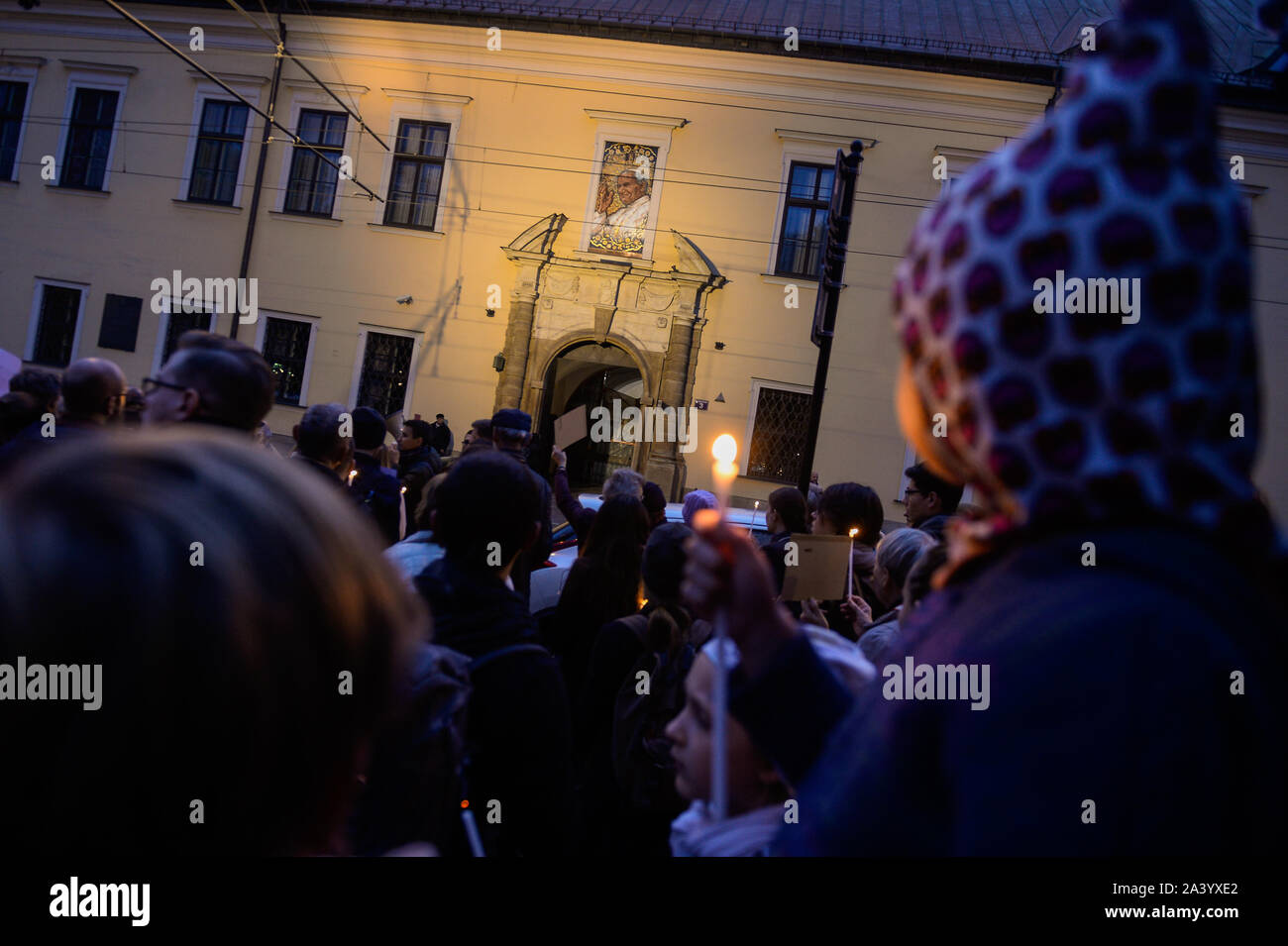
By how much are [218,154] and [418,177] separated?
479 cm

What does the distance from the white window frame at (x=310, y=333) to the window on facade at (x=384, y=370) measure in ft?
3.73

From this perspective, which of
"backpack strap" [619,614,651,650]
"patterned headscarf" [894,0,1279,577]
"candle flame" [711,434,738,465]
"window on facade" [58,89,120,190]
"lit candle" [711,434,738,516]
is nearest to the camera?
"patterned headscarf" [894,0,1279,577]

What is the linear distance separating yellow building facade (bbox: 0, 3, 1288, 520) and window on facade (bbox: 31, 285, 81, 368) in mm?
68

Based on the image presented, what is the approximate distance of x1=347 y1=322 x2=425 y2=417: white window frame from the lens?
1906 cm

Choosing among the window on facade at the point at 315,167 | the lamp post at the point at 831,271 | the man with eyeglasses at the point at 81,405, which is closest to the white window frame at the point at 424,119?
the window on facade at the point at 315,167

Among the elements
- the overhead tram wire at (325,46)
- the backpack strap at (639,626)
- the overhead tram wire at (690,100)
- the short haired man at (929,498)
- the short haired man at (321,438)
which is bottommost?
the backpack strap at (639,626)

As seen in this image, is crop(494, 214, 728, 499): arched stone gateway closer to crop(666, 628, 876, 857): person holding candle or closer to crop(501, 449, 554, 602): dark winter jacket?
crop(501, 449, 554, 602): dark winter jacket

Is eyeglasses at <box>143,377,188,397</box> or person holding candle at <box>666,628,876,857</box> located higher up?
eyeglasses at <box>143,377,188,397</box>

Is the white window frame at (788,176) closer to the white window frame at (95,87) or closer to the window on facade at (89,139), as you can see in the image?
the white window frame at (95,87)

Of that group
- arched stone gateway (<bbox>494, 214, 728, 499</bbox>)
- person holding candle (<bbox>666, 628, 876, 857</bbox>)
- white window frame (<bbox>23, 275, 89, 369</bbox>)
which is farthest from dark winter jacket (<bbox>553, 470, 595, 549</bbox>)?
white window frame (<bbox>23, 275, 89, 369</bbox>)

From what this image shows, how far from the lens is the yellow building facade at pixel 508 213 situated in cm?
1767

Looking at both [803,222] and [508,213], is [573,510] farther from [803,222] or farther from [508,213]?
[508,213]

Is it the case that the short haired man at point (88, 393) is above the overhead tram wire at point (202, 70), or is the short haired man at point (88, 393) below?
below
